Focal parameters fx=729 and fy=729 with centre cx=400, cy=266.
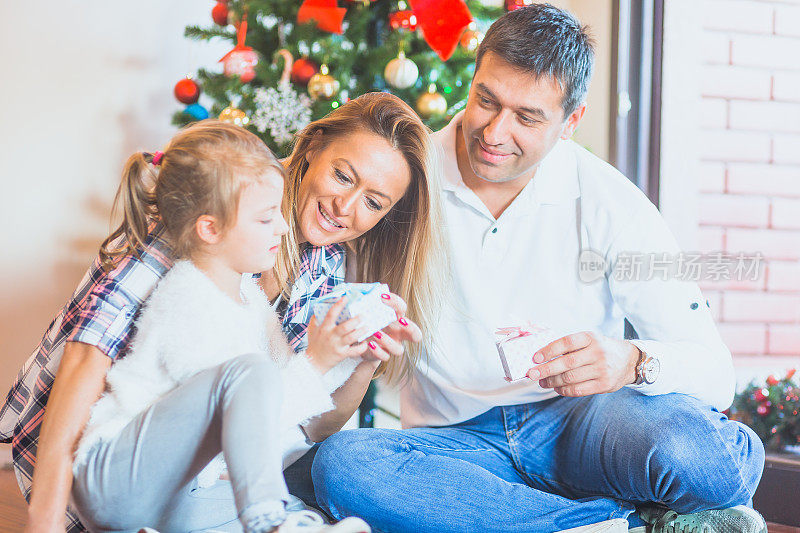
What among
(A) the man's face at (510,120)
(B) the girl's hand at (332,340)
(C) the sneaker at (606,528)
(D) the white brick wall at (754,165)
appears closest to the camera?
(B) the girl's hand at (332,340)

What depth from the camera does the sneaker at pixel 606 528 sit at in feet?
4.46

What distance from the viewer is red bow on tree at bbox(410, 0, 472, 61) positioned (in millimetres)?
2025

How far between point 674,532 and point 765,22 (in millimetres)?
1668

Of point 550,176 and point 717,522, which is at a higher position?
point 550,176

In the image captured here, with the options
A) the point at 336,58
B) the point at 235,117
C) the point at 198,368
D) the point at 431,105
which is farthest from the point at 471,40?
the point at 198,368

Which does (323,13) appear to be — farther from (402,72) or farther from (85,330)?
(85,330)

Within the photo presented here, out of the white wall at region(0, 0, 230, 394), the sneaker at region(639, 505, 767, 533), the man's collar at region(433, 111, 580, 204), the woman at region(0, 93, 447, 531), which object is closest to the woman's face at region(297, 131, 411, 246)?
the woman at region(0, 93, 447, 531)

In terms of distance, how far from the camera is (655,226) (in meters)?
1.59

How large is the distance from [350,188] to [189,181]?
1.25 feet

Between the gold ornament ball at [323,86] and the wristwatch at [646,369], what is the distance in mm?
1165

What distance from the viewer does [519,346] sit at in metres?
1.31

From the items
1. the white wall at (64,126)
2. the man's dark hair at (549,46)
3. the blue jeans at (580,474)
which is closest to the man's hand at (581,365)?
the blue jeans at (580,474)

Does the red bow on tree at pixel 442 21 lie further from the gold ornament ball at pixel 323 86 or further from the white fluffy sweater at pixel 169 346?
the white fluffy sweater at pixel 169 346

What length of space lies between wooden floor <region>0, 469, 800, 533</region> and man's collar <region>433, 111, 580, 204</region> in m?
1.12
